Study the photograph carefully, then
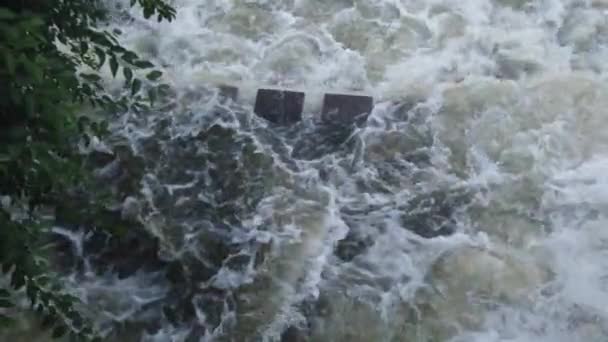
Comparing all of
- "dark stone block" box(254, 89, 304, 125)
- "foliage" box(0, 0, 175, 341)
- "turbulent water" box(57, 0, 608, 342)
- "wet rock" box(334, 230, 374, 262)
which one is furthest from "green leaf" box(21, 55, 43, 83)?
"dark stone block" box(254, 89, 304, 125)

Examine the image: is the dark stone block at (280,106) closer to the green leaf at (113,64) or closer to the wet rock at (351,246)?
the wet rock at (351,246)

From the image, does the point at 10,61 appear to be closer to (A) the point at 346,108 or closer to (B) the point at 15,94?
(B) the point at 15,94

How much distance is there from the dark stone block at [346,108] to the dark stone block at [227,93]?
64 cm

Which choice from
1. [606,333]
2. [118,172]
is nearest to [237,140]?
[118,172]

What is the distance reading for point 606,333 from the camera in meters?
3.69

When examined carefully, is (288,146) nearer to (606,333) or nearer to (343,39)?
(343,39)

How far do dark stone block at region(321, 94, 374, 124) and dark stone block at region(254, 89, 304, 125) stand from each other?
0.59 ft

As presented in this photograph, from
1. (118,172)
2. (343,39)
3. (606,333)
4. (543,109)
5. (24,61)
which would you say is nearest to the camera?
(24,61)

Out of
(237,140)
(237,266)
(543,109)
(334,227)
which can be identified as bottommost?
(237,266)

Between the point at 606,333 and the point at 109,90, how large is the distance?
3.52 metres

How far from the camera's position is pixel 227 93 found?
16.2 feet

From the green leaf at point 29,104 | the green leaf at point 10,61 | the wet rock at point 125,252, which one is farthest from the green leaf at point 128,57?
the wet rock at point 125,252

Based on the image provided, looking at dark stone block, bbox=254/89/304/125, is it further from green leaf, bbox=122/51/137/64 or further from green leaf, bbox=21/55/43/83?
green leaf, bbox=21/55/43/83

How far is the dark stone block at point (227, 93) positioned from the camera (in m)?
4.91
